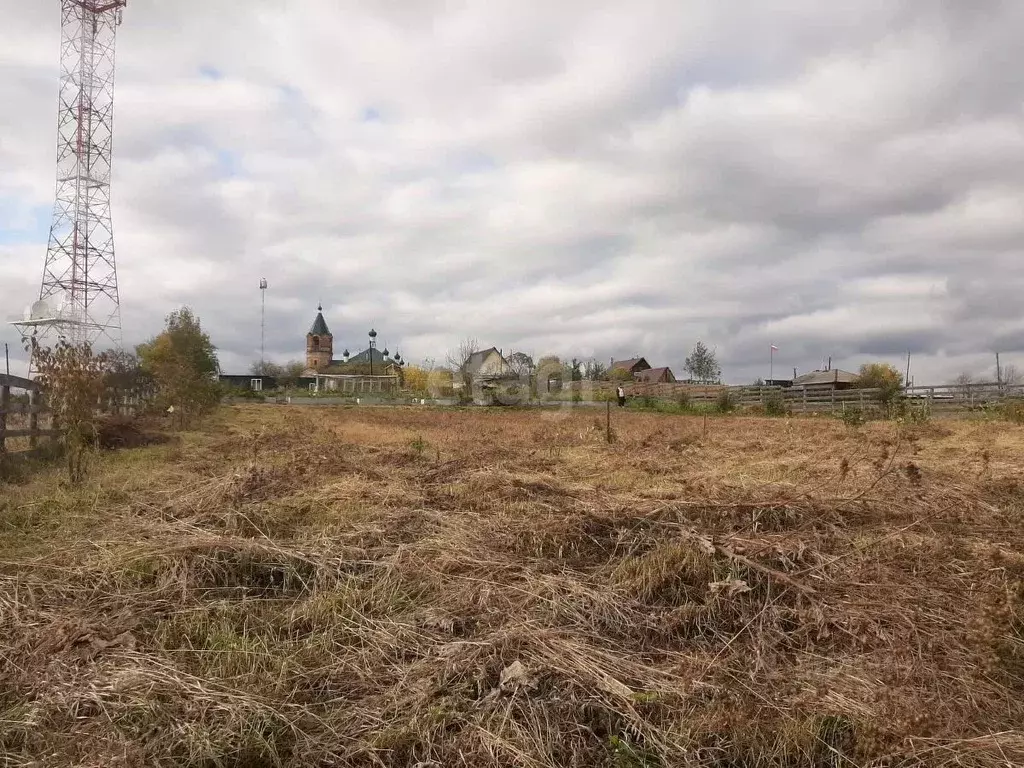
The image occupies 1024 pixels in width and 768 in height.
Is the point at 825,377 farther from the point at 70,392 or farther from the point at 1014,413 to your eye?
the point at 70,392

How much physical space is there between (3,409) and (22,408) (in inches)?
28.7

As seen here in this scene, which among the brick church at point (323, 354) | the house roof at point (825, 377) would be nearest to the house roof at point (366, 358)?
the brick church at point (323, 354)

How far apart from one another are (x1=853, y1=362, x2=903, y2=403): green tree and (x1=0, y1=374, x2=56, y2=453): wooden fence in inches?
918

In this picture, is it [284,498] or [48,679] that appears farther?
[284,498]

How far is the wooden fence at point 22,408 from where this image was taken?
844 cm

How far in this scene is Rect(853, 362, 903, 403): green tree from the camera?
23.6 m

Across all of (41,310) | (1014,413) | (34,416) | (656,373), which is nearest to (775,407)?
(1014,413)

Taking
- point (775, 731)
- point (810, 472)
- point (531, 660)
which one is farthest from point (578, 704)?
point (810, 472)

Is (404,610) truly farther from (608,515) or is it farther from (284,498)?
(284,498)

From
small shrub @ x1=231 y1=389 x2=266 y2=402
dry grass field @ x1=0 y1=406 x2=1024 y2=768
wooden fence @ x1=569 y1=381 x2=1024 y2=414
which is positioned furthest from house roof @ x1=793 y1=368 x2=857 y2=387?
dry grass field @ x1=0 y1=406 x2=1024 y2=768

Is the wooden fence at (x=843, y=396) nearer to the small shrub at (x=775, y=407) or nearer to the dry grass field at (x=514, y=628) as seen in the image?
the small shrub at (x=775, y=407)

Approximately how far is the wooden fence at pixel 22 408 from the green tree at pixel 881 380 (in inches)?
918

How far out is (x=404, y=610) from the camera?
3676 millimetres

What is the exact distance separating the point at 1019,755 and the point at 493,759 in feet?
6.04
